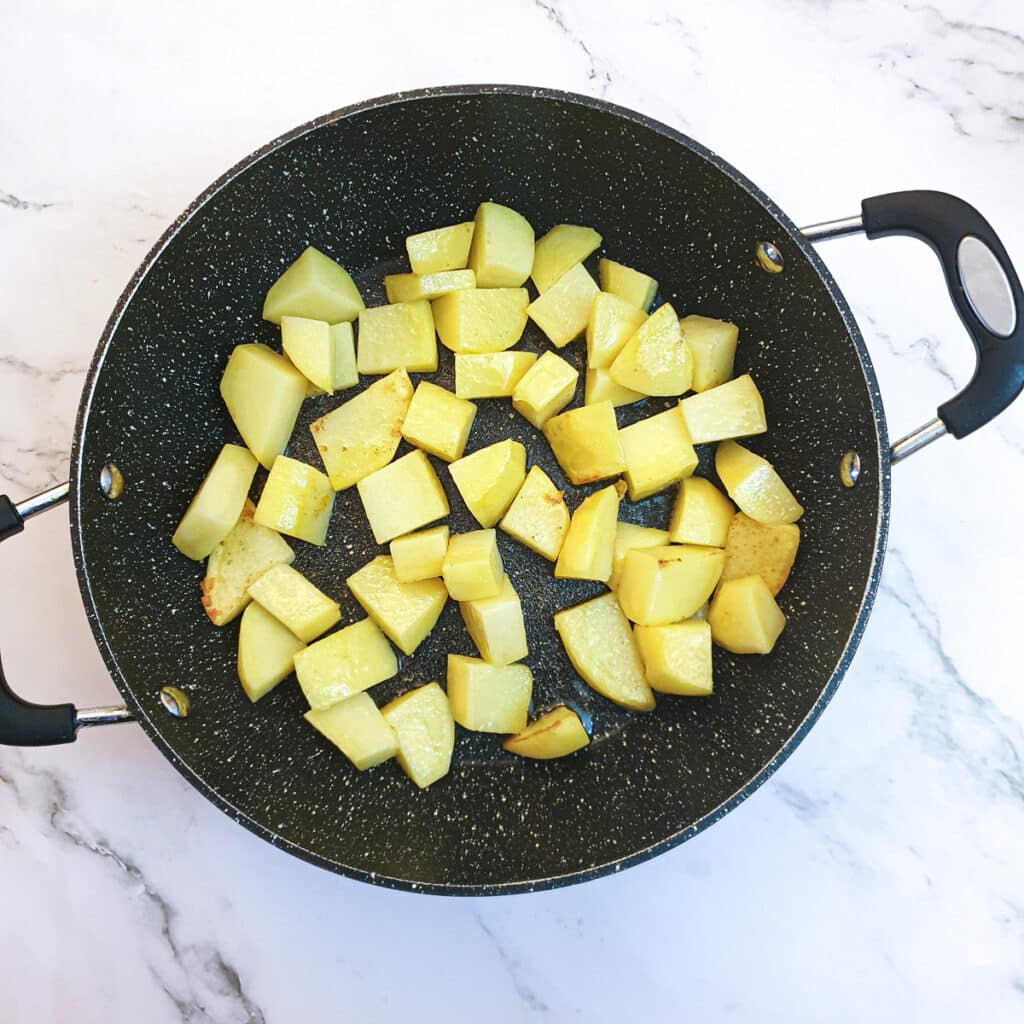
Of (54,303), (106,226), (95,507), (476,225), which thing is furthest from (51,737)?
(476,225)

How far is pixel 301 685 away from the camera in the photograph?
1408mm

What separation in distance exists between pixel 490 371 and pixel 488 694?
493mm

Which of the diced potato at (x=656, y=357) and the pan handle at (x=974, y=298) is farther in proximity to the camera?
the diced potato at (x=656, y=357)

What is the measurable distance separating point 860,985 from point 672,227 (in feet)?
3.82

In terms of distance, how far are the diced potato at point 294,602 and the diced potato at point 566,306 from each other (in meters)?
0.55

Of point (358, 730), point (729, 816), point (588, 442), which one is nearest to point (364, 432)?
point (588, 442)

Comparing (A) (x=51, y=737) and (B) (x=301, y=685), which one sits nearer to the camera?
(A) (x=51, y=737)

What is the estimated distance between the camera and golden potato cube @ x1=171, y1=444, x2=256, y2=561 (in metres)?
1.41

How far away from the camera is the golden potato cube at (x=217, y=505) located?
1406 mm

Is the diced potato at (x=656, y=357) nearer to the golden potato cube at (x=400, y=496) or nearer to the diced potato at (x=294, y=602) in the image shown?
the golden potato cube at (x=400, y=496)

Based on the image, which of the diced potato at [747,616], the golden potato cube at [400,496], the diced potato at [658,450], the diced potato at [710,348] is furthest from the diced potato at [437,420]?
the diced potato at [747,616]

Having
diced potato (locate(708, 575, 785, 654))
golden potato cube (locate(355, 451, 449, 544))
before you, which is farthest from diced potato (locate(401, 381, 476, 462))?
diced potato (locate(708, 575, 785, 654))

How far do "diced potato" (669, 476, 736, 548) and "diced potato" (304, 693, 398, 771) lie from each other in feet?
1.72

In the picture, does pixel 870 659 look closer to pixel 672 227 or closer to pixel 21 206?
pixel 672 227
